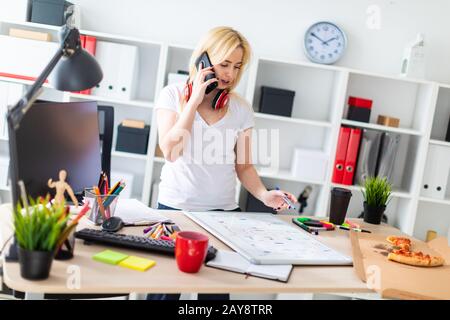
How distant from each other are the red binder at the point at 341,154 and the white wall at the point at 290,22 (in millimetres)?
522

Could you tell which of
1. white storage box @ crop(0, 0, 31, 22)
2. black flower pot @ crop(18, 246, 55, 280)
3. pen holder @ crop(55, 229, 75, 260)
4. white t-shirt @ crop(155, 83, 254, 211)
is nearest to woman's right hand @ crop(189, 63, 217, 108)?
white t-shirt @ crop(155, 83, 254, 211)

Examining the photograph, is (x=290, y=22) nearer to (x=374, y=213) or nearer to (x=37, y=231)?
(x=374, y=213)

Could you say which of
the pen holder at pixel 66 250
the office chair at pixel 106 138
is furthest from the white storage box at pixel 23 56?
the pen holder at pixel 66 250

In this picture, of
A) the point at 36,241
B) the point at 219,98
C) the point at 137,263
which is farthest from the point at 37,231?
the point at 219,98

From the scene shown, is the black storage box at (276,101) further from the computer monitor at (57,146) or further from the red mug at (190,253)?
the red mug at (190,253)

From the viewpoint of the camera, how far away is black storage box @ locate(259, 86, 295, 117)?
10.9 feet

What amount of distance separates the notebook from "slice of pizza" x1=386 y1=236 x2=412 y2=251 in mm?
523

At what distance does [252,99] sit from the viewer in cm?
328

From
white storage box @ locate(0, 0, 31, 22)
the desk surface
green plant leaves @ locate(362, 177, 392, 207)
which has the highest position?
white storage box @ locate(0, 0, 31, 22)

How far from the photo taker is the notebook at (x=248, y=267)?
1.24m

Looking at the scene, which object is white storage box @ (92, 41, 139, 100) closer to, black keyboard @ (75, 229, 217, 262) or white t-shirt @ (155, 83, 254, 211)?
white t-shirt @ (155, 83, 254, 211)

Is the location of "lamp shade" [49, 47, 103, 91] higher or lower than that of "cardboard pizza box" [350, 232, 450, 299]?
higher

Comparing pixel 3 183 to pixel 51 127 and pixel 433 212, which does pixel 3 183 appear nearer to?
pixel 51 127

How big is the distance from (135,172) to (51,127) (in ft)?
6.78
